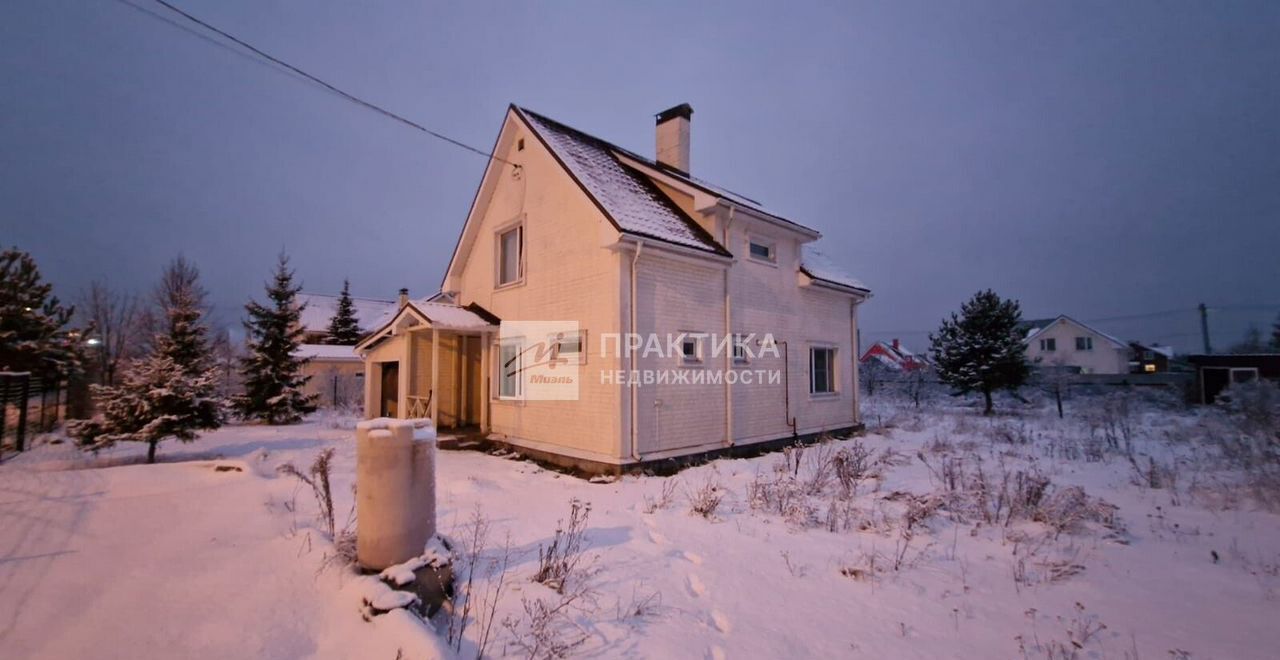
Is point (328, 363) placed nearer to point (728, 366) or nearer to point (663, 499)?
point (728, 366)

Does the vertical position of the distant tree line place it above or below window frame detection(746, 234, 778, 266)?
below

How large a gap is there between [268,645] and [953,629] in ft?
14.6

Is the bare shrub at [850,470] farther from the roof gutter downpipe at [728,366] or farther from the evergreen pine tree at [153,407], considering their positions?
the evergreen pine tree at [153,407]

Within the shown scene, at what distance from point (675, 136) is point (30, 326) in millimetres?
17384

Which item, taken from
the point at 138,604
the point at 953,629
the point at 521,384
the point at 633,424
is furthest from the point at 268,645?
the point at 521,384

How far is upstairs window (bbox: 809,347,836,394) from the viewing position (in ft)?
46.8

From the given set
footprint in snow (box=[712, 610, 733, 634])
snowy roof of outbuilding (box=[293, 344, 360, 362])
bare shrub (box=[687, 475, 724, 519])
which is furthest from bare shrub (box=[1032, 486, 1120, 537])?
snowy roof of outbuilding (box=[293, 344, 360, 362])

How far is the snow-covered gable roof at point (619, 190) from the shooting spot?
986 cm

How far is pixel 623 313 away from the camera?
943 cm

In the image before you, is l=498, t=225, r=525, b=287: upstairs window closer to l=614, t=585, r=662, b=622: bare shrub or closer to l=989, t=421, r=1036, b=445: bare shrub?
l=614, t=585, r=662, b=622: bare shrub

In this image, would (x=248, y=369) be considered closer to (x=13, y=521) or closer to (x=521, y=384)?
(x=521, y=384)

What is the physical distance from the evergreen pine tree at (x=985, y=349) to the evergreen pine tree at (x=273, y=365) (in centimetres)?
2490

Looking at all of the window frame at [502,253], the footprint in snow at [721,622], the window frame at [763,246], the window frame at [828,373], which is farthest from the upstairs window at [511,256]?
the footprint in snow at [721,622]

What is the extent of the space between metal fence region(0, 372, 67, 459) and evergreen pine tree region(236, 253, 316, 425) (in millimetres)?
4132
